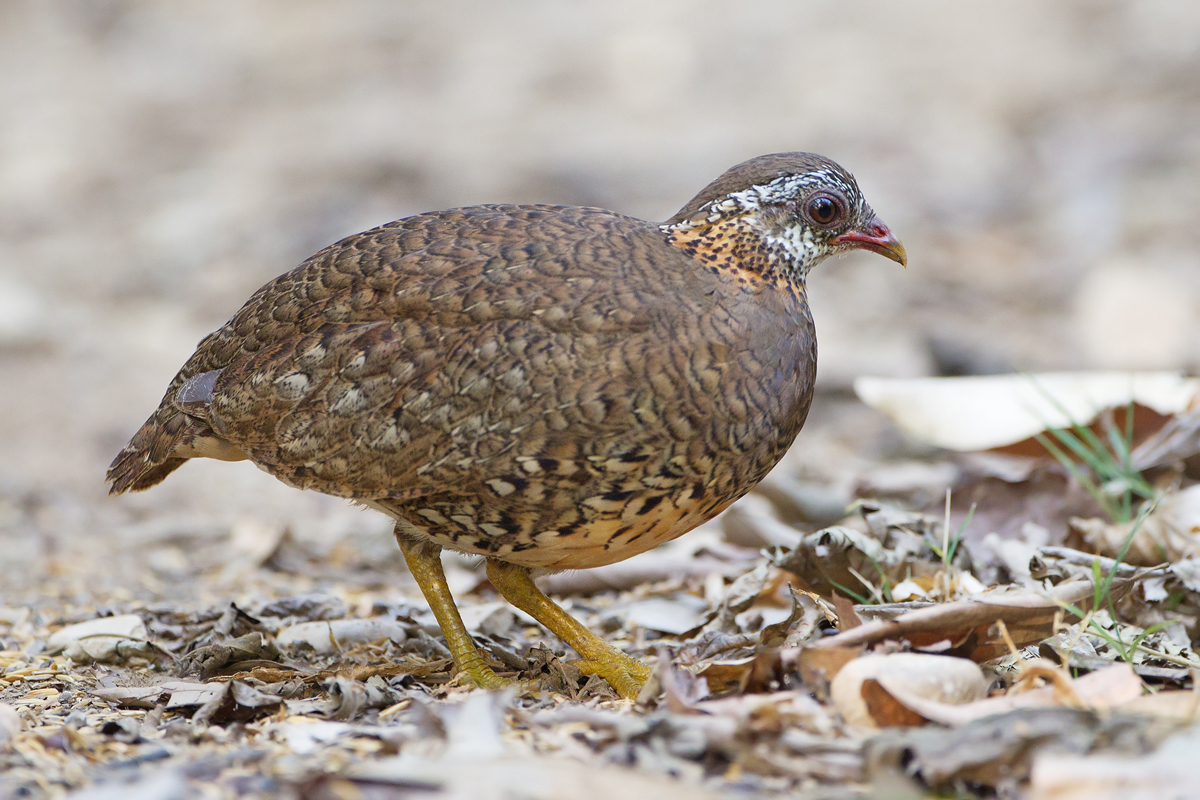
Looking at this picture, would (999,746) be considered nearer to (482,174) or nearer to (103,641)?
(103,641)

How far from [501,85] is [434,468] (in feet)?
37.9

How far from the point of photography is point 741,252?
4.02m

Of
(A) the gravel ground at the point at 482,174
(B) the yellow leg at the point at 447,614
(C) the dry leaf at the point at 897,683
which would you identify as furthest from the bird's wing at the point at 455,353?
(A) the gravel ground at the point at 482,174

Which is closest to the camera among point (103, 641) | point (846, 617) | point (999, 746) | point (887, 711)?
point (999, 746)

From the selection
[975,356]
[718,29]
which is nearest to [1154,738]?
[975,356]

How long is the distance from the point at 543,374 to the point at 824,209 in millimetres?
1167

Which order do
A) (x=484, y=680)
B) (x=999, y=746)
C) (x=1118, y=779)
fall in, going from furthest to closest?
(x=484, y=680), (x=999, y=746), (x=1118, y=779)

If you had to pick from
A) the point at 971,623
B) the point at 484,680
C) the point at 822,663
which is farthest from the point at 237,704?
the point at 971,623

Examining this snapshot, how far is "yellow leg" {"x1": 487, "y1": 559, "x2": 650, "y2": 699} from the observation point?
393 centimetres

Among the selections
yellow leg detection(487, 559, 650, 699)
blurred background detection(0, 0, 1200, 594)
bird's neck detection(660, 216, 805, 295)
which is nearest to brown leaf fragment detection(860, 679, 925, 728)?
yellow leg detection(487, 559, 650, 699)

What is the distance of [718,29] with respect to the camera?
15.2 meters

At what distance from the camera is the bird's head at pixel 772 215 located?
404cm

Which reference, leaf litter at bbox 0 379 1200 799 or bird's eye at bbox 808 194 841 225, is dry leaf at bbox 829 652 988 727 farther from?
bird's eye at bbox 808 194 841 225

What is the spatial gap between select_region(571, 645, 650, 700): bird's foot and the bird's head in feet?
4.23
